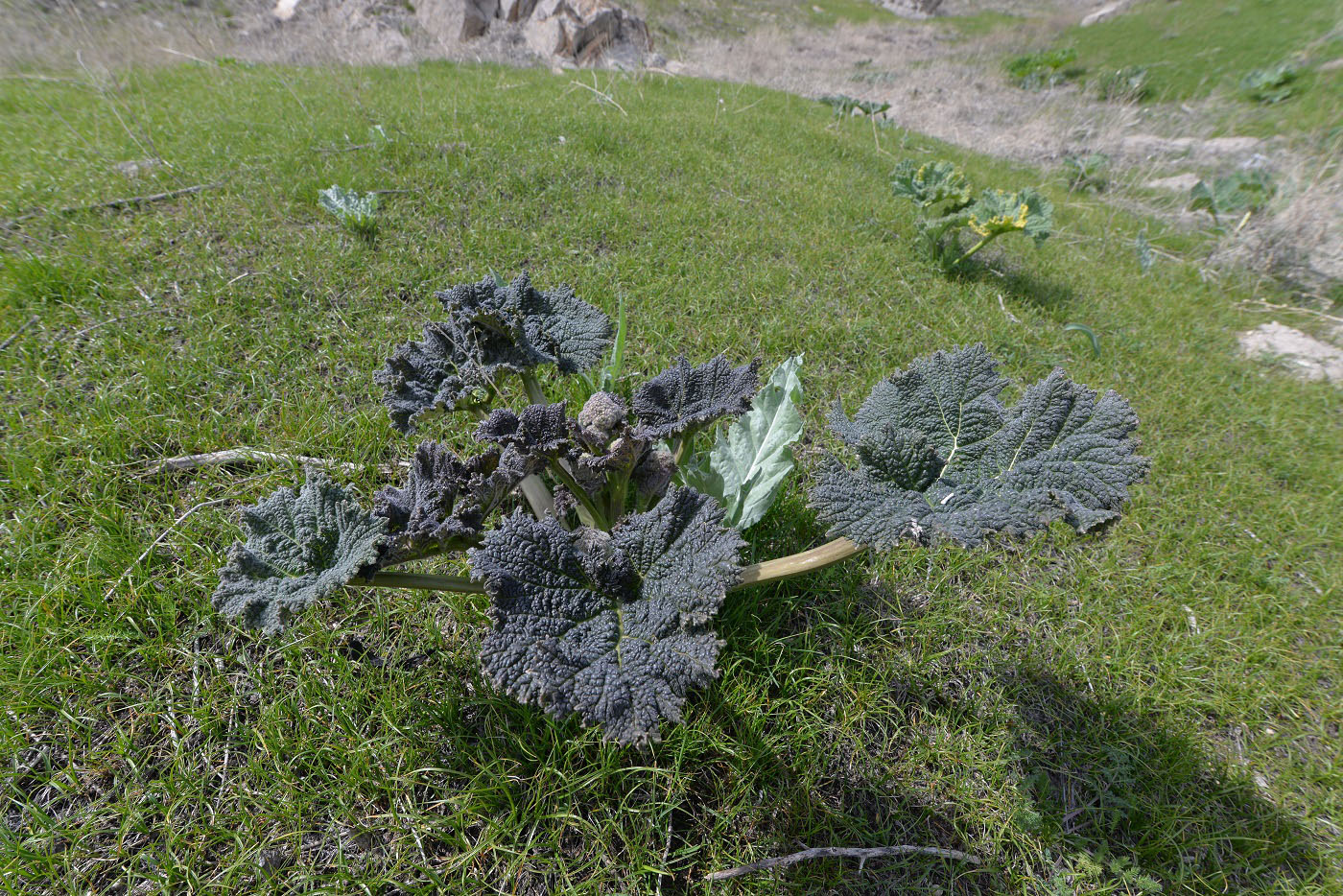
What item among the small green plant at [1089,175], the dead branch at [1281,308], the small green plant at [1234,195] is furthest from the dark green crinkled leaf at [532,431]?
the small green plant at [1089,175]

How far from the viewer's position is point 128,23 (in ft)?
24.4

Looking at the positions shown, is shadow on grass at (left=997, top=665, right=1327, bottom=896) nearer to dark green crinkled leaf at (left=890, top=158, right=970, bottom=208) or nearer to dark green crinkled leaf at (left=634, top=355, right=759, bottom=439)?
dark green crinkled leaf at (left=634, top=355, right=759, bottom=439)

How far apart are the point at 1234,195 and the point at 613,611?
868 centimetres

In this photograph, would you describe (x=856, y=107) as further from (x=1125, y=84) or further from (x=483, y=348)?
(x=483, y=348)

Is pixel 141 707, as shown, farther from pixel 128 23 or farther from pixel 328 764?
pixel 128 23

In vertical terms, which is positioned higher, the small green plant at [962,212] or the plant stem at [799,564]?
the small green plant at [962,212]

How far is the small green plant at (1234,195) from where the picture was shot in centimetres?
611

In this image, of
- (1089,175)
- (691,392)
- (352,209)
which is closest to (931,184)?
(691,392)

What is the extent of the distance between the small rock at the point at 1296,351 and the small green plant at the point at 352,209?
5.87 metres

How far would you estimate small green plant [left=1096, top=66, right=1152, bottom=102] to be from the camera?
12.4m

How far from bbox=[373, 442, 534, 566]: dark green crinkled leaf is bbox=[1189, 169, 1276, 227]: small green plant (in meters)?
8.16

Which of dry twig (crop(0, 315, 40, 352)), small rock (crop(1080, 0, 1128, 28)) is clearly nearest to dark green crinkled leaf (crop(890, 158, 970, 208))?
dry twig (crop(0, 315, 40, 352))

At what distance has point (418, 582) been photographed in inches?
45.8

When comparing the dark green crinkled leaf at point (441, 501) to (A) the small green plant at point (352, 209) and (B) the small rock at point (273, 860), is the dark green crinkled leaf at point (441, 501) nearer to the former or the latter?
(B) the small rock at point (273, 860)
